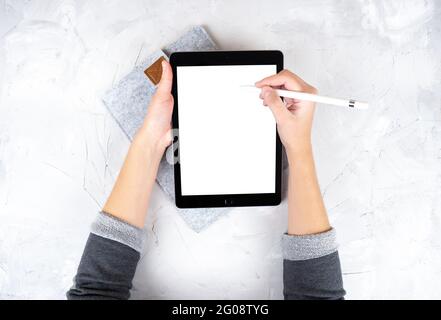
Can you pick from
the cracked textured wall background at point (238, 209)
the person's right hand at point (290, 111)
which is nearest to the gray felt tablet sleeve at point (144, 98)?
the cracked textured wall background at point (238, 209)

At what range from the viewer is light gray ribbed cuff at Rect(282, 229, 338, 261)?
569 millimetres

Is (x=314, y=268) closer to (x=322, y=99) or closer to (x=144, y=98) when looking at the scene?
(x=322, y=99)

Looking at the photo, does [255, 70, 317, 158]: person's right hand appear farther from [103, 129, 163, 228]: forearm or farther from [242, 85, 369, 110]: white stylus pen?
[103, 129, 163, 228]: forearm

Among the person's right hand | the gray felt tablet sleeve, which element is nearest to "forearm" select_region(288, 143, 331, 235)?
the person's right hand

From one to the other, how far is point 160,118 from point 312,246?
0.27 m

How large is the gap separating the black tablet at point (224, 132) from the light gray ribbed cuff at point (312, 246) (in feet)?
0.25

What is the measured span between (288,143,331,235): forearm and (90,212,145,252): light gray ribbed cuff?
213 millimetres

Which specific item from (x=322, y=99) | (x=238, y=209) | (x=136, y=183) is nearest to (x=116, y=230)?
(x=136, y=183)

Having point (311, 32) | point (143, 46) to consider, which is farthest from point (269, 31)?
point (143, 46)

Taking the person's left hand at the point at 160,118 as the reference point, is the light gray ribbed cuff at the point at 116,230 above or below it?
below

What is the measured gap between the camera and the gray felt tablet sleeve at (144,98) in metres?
0.62

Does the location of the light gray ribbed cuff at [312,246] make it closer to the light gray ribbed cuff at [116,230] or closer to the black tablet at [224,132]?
the black tablet at [224,132]
